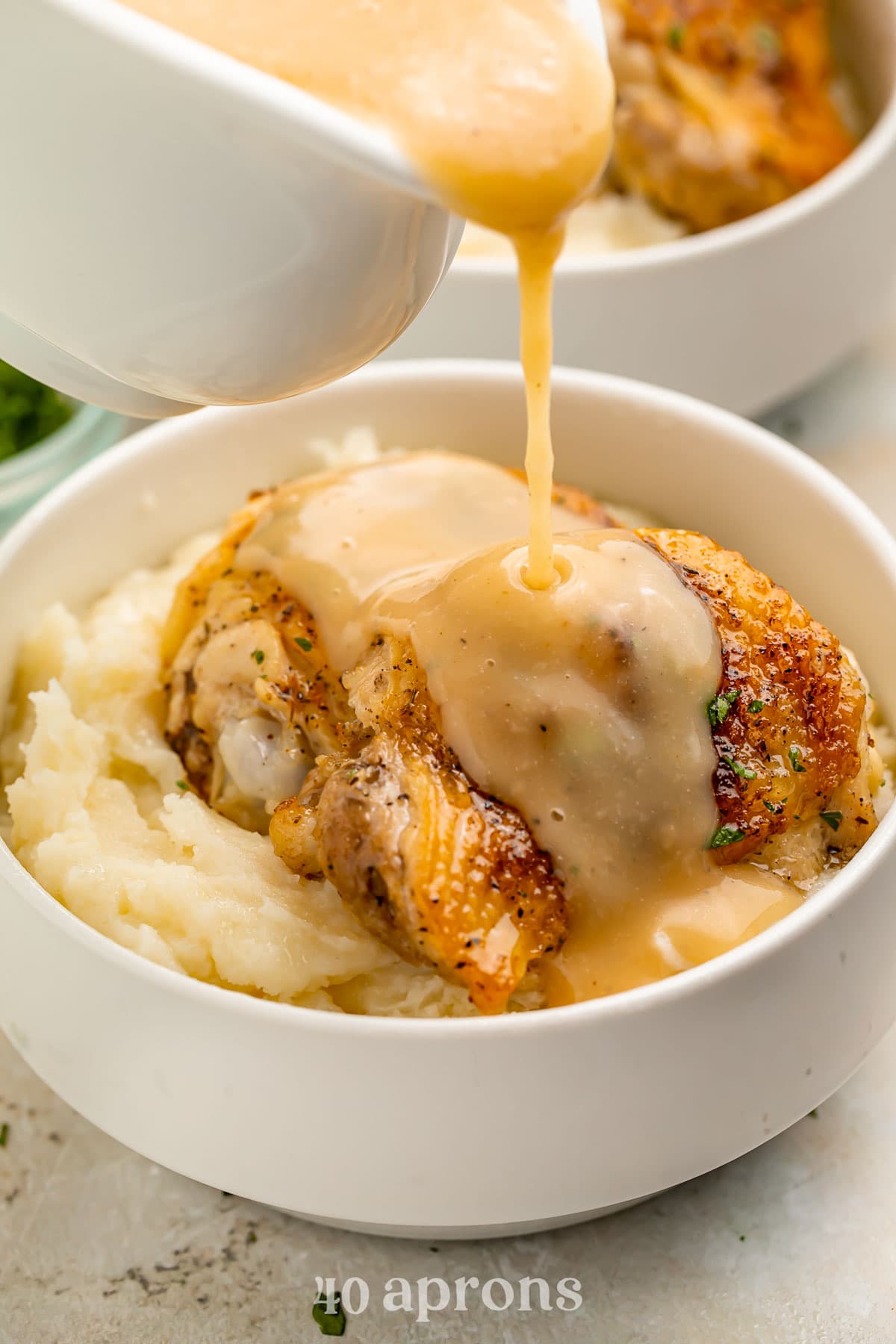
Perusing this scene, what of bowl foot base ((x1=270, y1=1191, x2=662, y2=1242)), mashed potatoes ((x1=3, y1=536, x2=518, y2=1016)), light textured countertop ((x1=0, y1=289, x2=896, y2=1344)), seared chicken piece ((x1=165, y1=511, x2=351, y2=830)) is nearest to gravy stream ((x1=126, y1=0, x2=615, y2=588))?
seared chicken piece ((x1=165, y1=511, x2=351, y2=830))

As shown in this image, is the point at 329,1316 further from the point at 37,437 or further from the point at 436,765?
the point at 37,437

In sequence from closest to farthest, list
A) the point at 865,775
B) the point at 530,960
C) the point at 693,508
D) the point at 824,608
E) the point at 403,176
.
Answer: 1. the point at 403,176
2. the point at 530,960
3. the point at 865,775
4. the point at 824,608
5. the point at 693,508

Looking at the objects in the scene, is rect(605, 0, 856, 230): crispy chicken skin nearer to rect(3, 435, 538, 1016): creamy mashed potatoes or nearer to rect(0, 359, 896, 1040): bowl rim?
rect(0, 359, 896, 1040): bowl rim

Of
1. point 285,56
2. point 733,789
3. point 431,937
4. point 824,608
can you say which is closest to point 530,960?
point 431,937

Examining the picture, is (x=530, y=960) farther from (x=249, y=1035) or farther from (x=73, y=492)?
(x=73, y=492)

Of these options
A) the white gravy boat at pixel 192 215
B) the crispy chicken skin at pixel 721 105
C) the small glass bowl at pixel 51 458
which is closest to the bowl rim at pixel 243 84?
the white gravy boat at pixel 192 215

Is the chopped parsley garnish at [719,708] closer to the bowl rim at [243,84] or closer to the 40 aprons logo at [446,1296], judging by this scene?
the 40 aprons logo at [446,1296]
